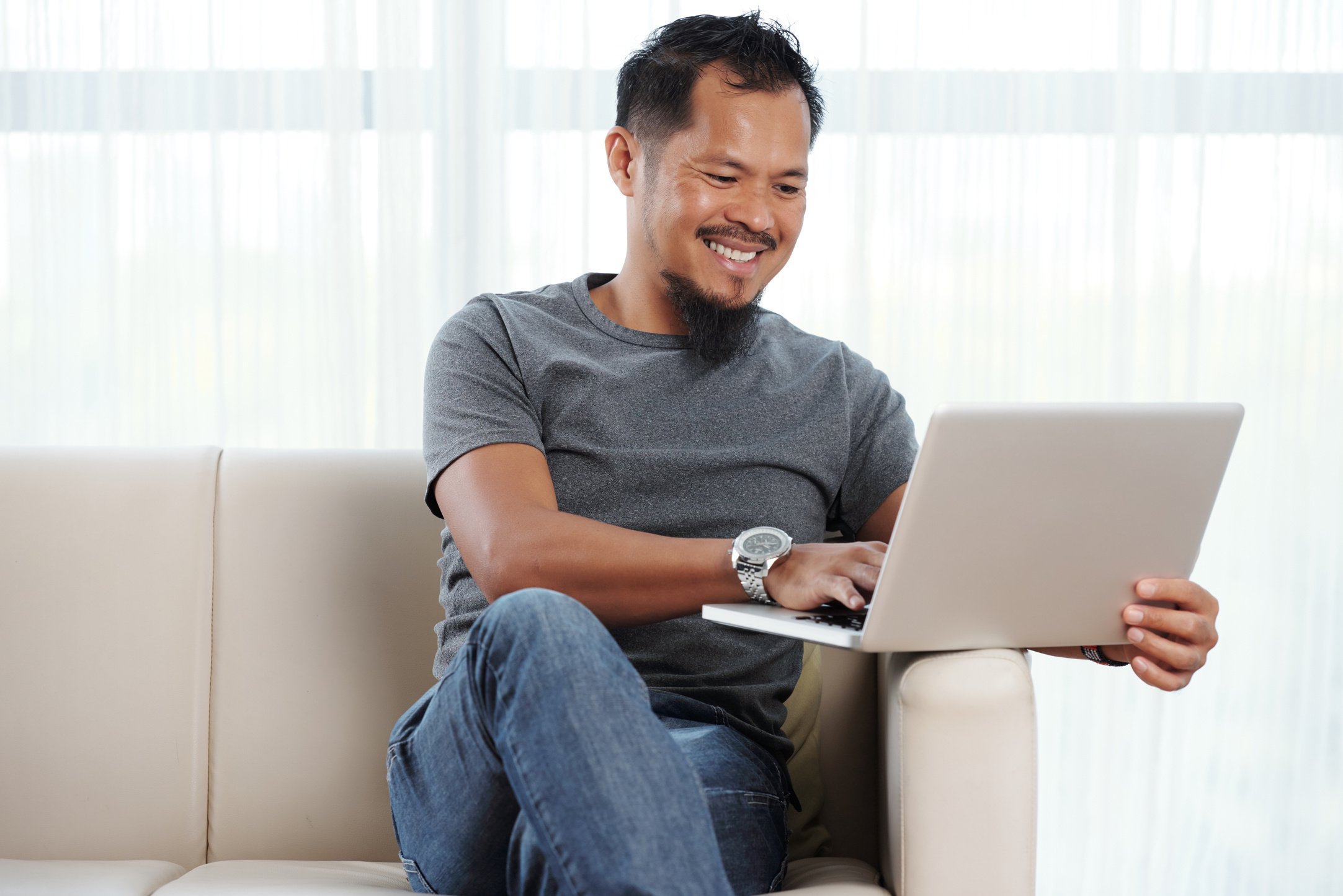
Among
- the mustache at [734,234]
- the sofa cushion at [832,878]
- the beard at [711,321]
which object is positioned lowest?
the sofa cushion at [832,878]

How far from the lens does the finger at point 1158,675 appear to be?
3.92 ft

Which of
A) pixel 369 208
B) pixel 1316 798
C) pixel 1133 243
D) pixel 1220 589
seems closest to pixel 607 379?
pixel 369 208

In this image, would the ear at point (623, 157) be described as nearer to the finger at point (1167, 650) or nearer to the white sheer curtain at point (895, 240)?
the white sheer curtain at point (895, 240)

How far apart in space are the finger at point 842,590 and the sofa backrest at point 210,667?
1.43 feet

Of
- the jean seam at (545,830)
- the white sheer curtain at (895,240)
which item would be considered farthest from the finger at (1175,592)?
the white sheer curtain at (895,240)

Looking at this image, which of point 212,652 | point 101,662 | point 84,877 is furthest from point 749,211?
point 84,877

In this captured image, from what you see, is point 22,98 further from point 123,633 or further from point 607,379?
point 607,379

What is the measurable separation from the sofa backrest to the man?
0.18 m

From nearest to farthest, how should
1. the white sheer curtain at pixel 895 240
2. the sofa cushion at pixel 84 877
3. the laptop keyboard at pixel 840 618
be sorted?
the laptop keyboard at pixel 840 618, the sofa cushion at pixel 84 877, the white sheer curtain at pixel 895 240

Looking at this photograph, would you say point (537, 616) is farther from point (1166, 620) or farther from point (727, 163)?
point (727, 163)

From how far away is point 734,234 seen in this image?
1548 mm

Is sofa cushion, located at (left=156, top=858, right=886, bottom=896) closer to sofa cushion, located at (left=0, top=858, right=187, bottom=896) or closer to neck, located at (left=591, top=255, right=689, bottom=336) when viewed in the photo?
sofa cushion, located at (left=0, top=858, right=187, bottom=896)

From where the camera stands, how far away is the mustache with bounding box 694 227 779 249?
1.54 meters

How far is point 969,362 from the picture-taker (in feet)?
7.07
